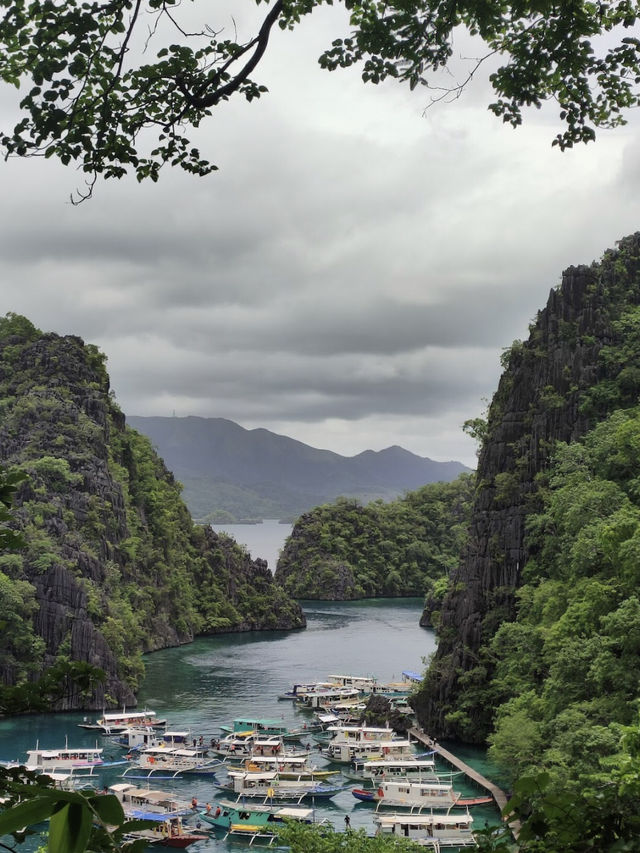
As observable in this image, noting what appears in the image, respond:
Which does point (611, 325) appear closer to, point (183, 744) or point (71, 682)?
point (183, 744)

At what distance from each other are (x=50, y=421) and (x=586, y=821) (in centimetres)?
8164

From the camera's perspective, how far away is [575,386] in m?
53.1

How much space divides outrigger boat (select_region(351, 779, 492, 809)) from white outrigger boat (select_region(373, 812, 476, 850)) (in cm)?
160

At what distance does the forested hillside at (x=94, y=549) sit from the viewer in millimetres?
59969

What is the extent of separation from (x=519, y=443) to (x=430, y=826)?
26903mm

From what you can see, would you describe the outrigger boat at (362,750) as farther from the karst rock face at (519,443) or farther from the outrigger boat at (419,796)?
the outrigger boat at (419,796)

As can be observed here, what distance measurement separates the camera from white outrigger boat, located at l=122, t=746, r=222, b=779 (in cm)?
4266

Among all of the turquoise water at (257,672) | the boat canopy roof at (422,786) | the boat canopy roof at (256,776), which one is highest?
the boat canopy roof at (422,786)

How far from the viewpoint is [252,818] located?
1389 inches

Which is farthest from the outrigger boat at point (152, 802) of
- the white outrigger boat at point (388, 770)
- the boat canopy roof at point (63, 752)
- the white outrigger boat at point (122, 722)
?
the white outrigger boat at point (122, 722)

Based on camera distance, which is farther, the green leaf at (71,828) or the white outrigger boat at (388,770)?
the white outrigger boat at (388,770)

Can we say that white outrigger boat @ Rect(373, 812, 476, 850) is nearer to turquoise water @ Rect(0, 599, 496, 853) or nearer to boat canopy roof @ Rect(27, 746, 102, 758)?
turquoise water @ Rect(0, 599, 496, 853)

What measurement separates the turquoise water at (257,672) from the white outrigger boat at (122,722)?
2.91 ft

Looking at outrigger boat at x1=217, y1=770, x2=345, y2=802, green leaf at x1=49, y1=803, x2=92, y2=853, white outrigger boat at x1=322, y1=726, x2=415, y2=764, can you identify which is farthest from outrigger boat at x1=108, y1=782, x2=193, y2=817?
green leaf at x1=49, y1=803, x2=92, y2=853
